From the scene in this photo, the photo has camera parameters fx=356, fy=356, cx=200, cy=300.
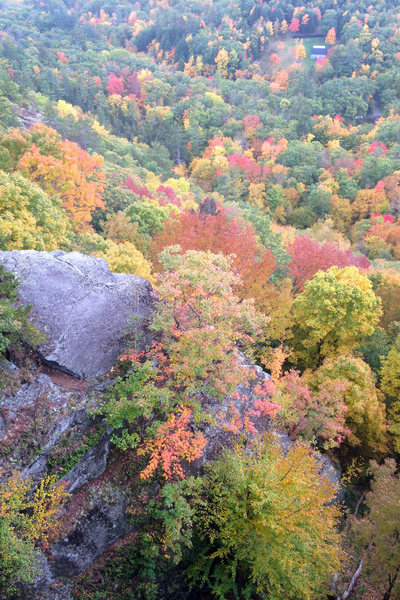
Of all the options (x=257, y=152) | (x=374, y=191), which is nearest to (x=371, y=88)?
(x=257, y=152)

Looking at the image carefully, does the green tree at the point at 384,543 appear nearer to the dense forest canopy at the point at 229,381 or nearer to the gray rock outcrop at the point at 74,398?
the dense forest canopy at the point at 229,381

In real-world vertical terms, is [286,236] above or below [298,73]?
below

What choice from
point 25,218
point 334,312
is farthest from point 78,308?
point 334,312

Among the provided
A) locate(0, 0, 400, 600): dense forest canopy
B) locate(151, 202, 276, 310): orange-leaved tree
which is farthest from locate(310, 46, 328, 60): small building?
locate(151, 202, 276, 310): orange-leaved tree

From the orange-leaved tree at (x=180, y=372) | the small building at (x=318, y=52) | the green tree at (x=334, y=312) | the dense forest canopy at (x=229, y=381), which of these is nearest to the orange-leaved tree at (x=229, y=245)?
the dense forest canopy at (x=229, y=381)

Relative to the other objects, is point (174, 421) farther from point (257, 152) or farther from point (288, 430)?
point (257, 152)

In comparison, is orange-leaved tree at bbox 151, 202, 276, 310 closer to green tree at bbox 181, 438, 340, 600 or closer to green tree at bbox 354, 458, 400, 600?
green tree at bbox 181, 438, 340, 600
